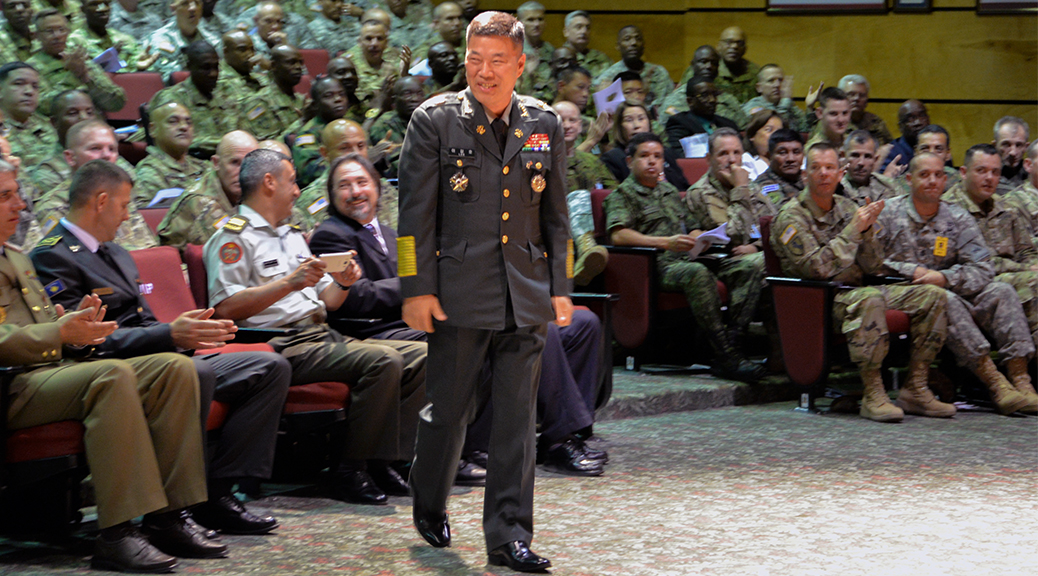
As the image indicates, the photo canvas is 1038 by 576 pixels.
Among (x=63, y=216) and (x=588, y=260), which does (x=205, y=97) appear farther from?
(x=588, y=260)

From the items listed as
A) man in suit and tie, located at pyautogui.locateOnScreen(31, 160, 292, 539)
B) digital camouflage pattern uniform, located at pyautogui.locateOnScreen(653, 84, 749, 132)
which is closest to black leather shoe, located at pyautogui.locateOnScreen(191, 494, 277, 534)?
man in suit and tie, located at pyautogui.locateOnScreen(31, 160, 292, 539)

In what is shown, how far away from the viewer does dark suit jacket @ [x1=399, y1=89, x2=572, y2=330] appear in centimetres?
223

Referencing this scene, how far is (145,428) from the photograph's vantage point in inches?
90.7

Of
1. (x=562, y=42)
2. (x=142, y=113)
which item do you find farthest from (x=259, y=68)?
(x=562, y=42)

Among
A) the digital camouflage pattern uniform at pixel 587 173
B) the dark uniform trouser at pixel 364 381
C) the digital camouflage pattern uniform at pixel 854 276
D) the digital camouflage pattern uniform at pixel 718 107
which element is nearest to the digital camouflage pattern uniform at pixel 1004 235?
the digital camouflage pattern uniform at pixel 854 276

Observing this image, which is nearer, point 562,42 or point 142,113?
point 142,113

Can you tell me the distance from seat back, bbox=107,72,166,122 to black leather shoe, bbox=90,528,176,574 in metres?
3.93

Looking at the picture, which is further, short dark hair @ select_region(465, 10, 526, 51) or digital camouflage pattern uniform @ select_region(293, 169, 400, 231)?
digital camouflage pattern uniform @ select_region(293, 169, 400, 231)

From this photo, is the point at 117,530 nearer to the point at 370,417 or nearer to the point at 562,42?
the point at 370,417

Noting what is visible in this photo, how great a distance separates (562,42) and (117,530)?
6.46m

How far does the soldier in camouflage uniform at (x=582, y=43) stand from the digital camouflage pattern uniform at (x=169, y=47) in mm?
2322

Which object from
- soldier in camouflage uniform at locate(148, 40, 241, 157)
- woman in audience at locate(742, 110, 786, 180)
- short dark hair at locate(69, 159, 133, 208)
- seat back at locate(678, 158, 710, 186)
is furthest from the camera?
woman in audience at locate(742, 110, 786, 180)

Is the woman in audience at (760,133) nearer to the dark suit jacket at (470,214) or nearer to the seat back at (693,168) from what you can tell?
the seat back at (693,168)

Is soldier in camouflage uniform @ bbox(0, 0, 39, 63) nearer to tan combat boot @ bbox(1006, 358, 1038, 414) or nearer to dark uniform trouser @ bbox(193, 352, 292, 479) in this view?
dark uniform trouser @ bbox(193, 352, 292, 479)
